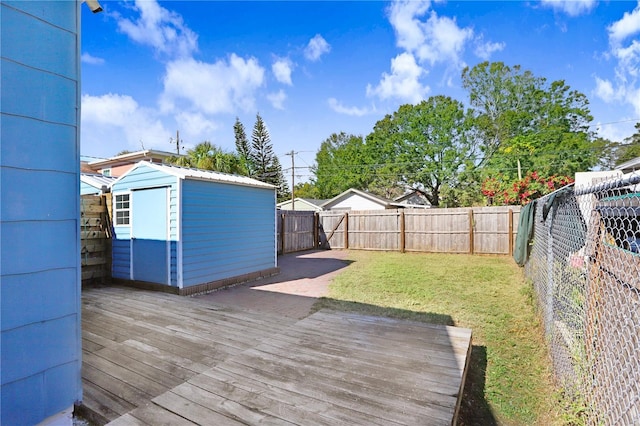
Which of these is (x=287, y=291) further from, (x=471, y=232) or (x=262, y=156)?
(x=262, y=156)

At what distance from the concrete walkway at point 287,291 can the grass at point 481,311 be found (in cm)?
37

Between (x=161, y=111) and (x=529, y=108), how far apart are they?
23.4 metres

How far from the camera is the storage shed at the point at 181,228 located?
218 inches

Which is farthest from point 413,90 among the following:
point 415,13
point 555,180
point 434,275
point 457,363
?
point 457,363

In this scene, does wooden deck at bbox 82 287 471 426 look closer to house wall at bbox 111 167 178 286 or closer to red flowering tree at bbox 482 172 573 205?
house wall at bbox 111 167 178 286

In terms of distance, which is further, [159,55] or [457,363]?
[159,55]

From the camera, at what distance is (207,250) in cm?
598

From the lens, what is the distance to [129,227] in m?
6.12

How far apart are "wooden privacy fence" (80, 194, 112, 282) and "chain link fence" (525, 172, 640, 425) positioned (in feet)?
24.3

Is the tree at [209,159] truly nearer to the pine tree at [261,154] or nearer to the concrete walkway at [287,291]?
the concrete walkway at [287,291]

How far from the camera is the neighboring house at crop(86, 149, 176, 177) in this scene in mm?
18373

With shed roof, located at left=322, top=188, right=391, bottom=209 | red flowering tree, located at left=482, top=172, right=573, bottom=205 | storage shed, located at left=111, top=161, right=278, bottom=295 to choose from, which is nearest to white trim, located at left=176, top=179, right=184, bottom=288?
storage shed, located at left=111, top=161, right=278, bottom=295

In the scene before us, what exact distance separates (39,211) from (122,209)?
5333mm

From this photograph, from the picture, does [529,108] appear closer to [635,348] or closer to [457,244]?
[457,244]
